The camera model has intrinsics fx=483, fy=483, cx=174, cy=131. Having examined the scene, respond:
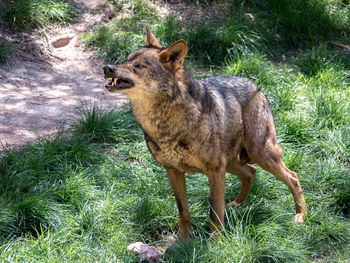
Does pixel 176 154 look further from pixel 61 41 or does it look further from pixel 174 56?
pixel 61 41

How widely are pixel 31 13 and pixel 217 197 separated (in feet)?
22.2

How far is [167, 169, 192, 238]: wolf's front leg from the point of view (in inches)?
201

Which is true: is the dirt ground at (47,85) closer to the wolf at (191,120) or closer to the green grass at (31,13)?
the green grass at (31,13)

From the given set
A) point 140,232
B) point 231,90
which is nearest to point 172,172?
point 140,232

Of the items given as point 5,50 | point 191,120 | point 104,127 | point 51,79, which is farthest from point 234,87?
point 5,50

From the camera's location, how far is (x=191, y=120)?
463 centimetres

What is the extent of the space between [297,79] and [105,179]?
4260mm

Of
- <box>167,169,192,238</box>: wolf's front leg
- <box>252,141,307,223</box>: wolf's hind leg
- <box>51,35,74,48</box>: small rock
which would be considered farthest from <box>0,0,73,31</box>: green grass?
<box>252,141,307,223</box>: wolf's hind leg

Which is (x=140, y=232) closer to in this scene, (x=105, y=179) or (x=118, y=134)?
(x=105, y=179)

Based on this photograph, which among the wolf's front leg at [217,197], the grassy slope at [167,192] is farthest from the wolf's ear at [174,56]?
the grassy slope at [167,192]

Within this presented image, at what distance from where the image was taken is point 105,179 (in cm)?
607

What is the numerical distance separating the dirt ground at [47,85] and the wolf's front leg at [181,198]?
2854 millimetres

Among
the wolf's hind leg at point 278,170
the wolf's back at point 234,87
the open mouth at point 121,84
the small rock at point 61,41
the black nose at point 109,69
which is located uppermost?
the black nose at point 109,69

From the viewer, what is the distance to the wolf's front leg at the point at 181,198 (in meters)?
5.10
